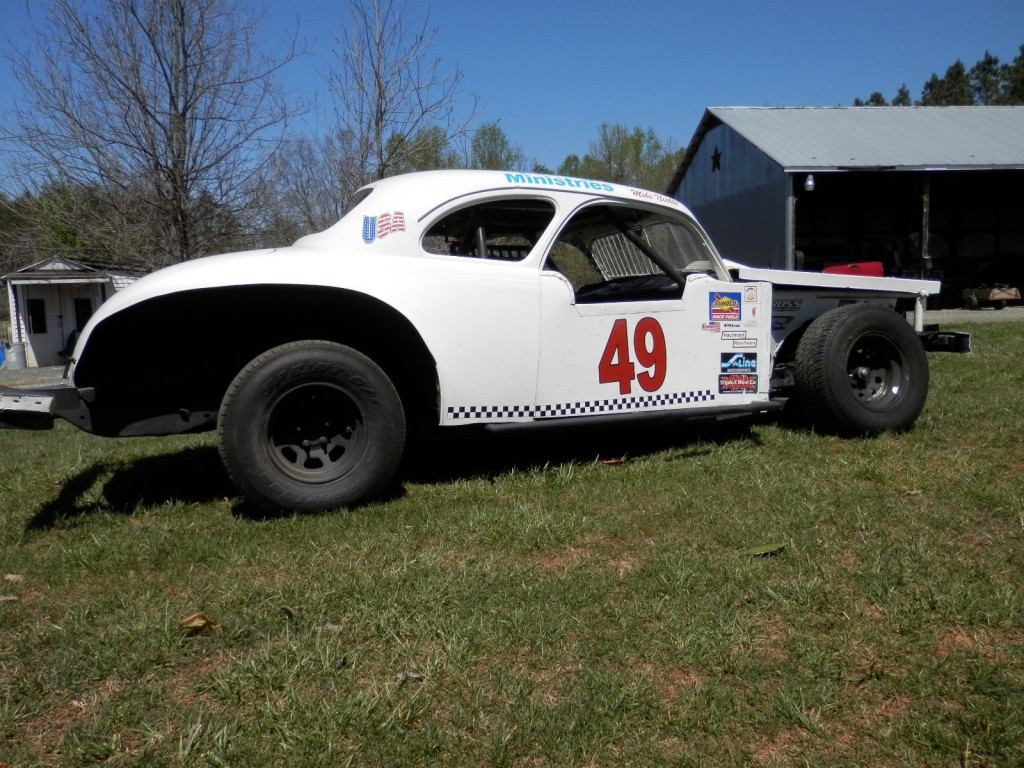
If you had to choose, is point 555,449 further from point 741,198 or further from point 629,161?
point 629,161

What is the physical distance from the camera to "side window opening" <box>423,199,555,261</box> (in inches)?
188

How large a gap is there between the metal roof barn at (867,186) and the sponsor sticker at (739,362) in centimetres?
1337

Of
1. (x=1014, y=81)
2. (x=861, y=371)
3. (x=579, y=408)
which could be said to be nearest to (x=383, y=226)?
(x=579, y=408)

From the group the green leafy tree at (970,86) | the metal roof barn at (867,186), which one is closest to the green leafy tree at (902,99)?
the green leafy tree at (970,86)

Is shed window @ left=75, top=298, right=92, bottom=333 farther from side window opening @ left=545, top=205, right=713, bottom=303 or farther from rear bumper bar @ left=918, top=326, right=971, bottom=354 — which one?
rear bumper bar @ left=918, top=326, right=971, bottom=354

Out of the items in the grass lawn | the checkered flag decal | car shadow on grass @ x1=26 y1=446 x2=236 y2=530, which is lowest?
the grass lawn

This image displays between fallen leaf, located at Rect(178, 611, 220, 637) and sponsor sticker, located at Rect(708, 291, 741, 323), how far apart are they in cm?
328

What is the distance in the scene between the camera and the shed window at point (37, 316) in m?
26.1

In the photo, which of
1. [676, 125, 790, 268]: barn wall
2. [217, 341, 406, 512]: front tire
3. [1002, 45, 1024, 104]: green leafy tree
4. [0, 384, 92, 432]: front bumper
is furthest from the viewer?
[1002, 45, 1024, 104]: green leafy tree

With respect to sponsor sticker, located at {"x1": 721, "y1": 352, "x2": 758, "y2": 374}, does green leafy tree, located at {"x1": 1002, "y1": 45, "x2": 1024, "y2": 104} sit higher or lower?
higher

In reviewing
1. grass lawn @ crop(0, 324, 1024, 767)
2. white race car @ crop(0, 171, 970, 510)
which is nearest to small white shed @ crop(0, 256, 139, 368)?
white race car @ crop(0, 171, 970, 510)

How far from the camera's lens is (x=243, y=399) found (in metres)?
4.02

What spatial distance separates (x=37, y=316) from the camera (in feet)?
86.2

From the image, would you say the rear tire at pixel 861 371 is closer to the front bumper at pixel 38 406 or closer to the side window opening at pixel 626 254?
the side window opening at pixel 626 254
